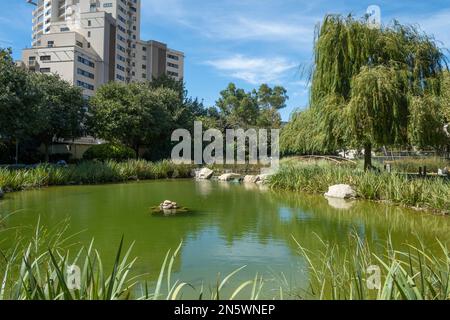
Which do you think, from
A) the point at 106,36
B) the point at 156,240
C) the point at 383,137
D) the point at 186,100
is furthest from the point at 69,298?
the point at 106,36

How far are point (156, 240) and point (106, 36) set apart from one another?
2193 inches

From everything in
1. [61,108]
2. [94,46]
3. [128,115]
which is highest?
[94,46]

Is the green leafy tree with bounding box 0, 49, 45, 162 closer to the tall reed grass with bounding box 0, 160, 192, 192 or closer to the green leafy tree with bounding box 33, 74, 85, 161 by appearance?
the tall reed grass with bounding box 0, 160, 192, 192

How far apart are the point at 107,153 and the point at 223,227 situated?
51.8 feet

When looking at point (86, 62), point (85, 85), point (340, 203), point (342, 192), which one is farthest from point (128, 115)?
point (86, 62)

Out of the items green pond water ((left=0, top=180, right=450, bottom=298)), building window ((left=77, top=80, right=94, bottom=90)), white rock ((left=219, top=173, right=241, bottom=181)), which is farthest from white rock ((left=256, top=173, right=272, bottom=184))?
building window ((left=77, top=80, right=94, bottom=90))

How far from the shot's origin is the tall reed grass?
1301cm

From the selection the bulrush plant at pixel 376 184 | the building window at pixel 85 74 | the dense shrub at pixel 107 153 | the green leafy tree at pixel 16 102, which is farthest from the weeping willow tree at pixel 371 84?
the building window at pixel 85 74

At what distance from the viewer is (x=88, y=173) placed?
54.1 feet

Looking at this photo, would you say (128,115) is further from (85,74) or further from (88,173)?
(85,74)

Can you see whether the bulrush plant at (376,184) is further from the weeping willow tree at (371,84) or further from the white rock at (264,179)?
the weeping willow tree at (371,84)

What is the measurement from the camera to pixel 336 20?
503 inches

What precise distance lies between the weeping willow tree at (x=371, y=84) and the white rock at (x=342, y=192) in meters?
1.35
